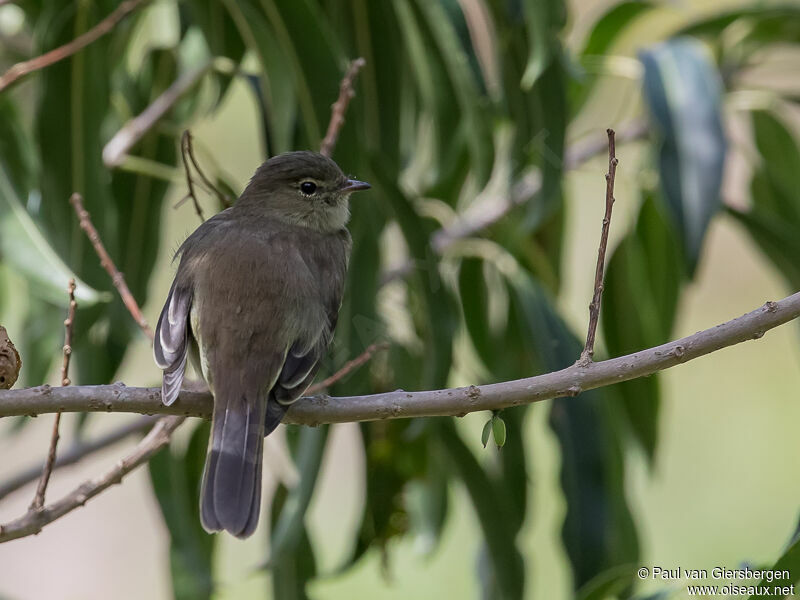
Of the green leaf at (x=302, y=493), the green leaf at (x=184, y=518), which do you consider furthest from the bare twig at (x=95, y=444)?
the green leaf at (x=302, y=493)

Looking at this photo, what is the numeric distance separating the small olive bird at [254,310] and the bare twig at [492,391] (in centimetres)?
22

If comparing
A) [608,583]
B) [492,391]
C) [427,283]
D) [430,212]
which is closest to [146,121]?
[427,283]

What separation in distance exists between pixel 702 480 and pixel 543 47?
540cm

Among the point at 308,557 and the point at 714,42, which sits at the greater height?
the point at 714,42

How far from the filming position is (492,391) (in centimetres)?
240

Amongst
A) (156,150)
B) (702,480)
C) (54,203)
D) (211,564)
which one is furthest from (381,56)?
(702,480)

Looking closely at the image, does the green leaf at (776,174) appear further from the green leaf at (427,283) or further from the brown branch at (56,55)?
the brown branch at (56,55)

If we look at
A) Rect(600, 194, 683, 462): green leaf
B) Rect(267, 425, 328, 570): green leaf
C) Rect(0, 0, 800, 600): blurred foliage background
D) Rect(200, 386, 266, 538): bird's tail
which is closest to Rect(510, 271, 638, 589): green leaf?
Rect(0, 0, 800, 600): blurred foliage background

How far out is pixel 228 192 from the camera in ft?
13.1

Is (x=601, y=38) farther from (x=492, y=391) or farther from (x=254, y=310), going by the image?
(x=492, y=391)

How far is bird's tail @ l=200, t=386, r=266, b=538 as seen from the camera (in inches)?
106

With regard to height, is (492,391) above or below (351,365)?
below

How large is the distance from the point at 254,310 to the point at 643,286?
6.43 feet

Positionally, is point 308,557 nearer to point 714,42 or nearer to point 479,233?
point 479,233
